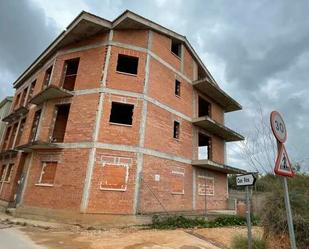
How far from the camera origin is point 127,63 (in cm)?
1675

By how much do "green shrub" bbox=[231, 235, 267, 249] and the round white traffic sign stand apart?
313cm

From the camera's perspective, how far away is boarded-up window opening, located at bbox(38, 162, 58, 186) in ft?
44.8

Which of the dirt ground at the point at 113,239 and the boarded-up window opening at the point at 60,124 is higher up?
the boarded-up window opening at the point at 60,124

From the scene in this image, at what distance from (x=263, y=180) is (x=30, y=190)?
11872 mm

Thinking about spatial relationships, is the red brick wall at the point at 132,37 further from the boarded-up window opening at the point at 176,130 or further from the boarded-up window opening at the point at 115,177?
the boarded-up window opening at the point at 115,177

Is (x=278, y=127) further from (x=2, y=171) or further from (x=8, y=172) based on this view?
(x=2, y=171)

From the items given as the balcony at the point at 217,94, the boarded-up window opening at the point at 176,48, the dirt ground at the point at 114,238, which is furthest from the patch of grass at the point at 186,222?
the boarded-up window opening at the point at 176,48

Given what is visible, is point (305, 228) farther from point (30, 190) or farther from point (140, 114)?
point (30, 190)

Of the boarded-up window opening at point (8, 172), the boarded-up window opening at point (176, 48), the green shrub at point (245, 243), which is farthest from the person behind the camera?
the boarded-up window opening at point (8, 172)

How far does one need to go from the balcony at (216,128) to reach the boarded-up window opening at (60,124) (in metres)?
8.24

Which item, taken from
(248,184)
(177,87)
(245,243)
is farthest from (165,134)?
(248,184)

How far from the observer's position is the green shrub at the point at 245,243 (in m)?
6.23

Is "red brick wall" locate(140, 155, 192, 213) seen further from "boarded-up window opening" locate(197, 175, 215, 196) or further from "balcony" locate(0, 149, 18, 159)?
"balcony" locate(0, 149, 18, 159)

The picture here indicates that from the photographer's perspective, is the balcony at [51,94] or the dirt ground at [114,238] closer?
the dirt ground at [114,238]
